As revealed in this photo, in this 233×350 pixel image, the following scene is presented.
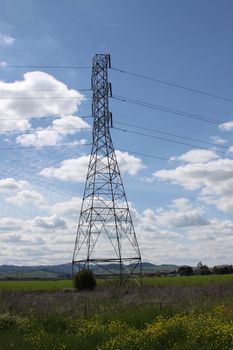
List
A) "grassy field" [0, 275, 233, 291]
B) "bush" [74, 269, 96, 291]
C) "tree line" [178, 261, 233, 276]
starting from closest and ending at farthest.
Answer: "bush" [74, 269, 96, 291] < "grassy field" [0, 275, 233, 291] < "tree line" [178, 261, 233, 276]

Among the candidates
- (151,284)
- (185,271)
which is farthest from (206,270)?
(151,284)

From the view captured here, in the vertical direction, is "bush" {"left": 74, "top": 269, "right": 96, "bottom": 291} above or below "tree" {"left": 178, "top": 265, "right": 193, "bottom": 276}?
below

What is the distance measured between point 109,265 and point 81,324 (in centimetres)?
2569

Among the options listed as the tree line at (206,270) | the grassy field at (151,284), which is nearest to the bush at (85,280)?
the grassy field at (151,284)

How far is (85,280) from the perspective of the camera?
159ft

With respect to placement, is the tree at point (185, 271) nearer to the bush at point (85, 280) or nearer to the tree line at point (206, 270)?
the tree line at point (206, 270)

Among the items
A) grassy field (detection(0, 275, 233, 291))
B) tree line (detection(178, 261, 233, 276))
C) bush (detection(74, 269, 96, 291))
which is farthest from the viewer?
tree line (detection(178, 261, 233, 276))

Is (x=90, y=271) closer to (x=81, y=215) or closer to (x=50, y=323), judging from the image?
(x=81, y=215)

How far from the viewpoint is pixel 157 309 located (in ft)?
75.7

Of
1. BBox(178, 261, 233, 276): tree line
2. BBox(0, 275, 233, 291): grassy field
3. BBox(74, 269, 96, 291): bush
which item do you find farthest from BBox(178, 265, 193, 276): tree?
BBox(74, 269, 96, 291): bush

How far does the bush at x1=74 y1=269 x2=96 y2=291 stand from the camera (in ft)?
158

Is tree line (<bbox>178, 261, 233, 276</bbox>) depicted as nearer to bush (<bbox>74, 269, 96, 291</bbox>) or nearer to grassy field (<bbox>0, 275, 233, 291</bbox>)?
grassy field (<bbox>0, 275, 233, 291</bbox>)

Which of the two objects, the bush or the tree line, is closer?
the bush

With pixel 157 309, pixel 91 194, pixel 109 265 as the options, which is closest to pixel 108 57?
pixel 91 194
